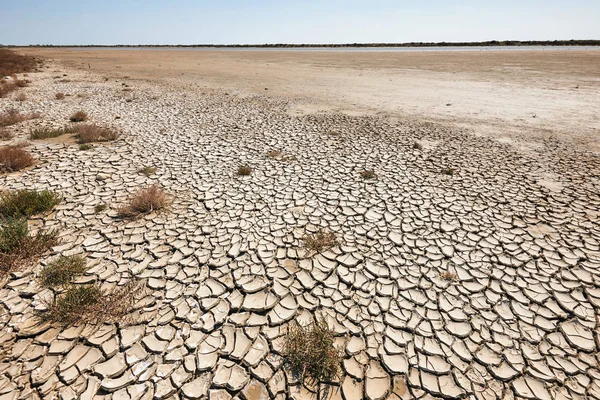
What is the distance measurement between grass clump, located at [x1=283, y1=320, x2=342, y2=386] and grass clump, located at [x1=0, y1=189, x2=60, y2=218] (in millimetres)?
4678

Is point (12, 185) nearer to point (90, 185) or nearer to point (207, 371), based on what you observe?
point (90, 185)

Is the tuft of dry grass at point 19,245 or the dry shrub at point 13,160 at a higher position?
the dry shrub at point 13,160

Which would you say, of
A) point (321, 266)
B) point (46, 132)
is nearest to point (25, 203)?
point (46, 132)

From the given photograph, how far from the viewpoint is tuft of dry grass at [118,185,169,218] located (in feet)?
15.9

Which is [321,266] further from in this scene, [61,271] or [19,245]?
[19,245]

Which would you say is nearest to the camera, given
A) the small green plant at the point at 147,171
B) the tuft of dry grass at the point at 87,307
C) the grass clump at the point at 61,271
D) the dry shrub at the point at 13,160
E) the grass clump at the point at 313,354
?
the grass clump at the point at 313,354

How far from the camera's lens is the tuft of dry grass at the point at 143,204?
190 inches

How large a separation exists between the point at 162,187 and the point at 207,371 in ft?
13.3

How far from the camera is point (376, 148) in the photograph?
26.2 feet

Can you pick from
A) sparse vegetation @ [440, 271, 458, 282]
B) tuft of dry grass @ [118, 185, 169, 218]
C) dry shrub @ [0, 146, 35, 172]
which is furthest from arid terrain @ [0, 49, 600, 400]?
dry shrub @ [0, 146, 35, 172]

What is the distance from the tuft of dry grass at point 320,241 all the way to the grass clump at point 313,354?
4.43ft

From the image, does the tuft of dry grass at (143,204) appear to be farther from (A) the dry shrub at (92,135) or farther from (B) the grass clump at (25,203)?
(A) the dry shrub at (92,135)

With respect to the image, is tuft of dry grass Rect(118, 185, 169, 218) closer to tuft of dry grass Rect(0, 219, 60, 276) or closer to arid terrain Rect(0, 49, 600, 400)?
arid terrain Rect(0, 49, 600, 400)

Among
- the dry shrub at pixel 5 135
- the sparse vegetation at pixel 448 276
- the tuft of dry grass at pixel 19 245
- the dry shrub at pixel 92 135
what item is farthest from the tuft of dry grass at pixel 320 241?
the dry shrub at pixel 5 135
